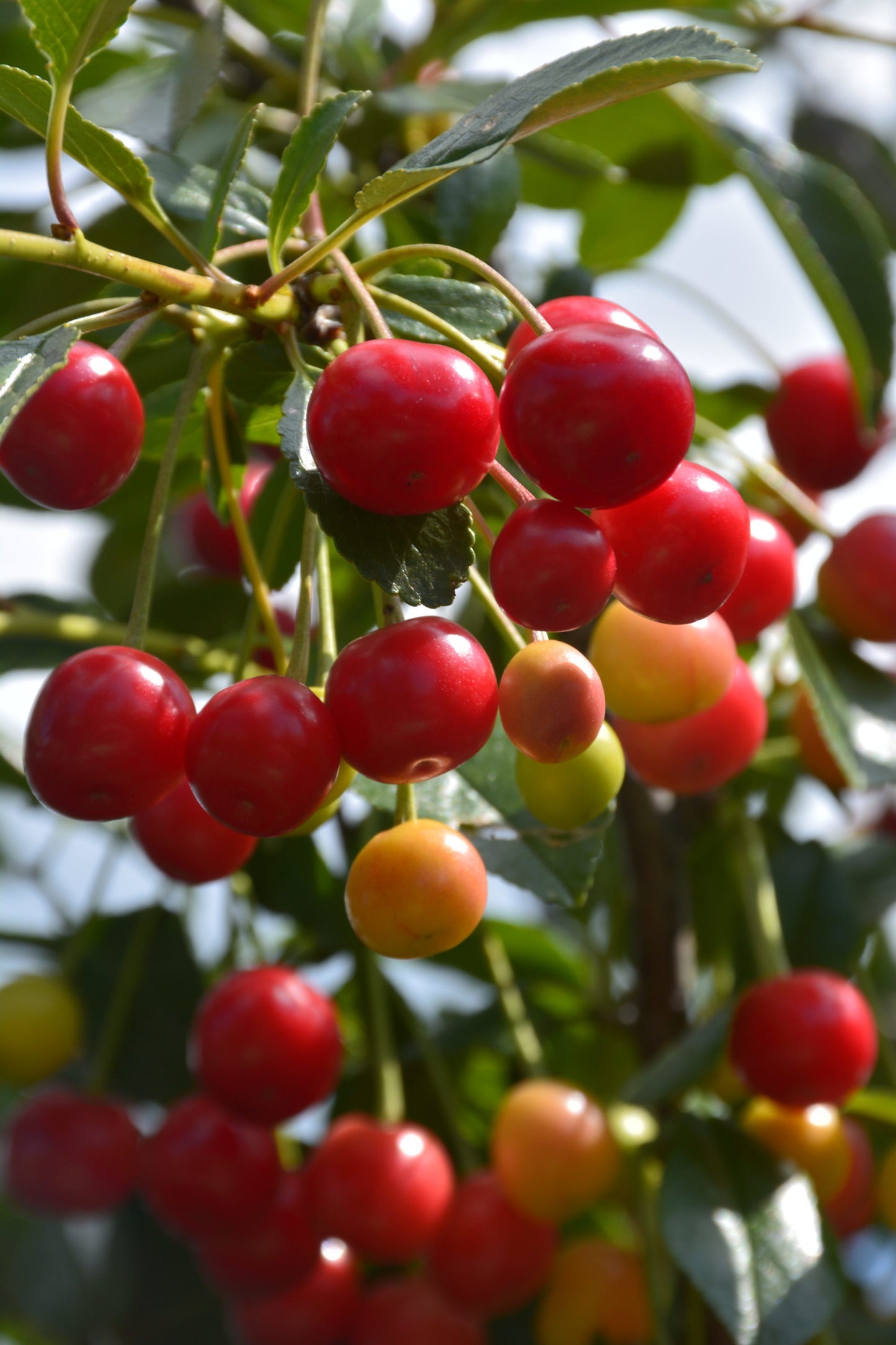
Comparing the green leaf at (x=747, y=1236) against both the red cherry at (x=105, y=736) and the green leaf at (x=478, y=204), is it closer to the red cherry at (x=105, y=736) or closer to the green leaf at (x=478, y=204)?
the red cherry at (x=105, y=736)

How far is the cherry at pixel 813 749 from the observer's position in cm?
91

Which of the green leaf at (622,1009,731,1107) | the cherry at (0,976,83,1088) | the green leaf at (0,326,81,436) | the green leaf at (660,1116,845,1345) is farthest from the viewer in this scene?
the cherry at (0,976,83,1088)

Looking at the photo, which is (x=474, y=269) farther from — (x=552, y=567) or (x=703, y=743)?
(x=703, y=743)

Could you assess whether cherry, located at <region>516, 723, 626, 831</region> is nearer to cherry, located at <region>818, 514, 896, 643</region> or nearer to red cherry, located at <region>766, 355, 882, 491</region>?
cherry, located at <region>818, 514, 896, 643</region>

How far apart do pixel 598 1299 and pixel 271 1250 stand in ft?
0.80

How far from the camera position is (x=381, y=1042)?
36.3 inches

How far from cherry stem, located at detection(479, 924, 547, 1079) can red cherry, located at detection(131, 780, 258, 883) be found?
0.40m

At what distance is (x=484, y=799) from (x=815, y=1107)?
40 cm

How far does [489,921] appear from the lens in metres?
1.08

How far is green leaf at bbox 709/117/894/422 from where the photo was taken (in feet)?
2.77

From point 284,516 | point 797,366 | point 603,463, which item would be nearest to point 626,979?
point 797,366

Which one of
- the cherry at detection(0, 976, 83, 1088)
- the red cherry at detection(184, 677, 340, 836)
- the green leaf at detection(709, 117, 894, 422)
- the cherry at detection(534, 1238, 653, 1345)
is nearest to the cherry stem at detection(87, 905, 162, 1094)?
the cherry at detection(0, 976, 83, 1088)

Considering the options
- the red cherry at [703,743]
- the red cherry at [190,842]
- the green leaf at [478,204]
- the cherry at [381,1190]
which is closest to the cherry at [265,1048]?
the cherry at [381,1190]

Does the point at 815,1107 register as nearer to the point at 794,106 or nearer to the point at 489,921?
the point at 489,921
